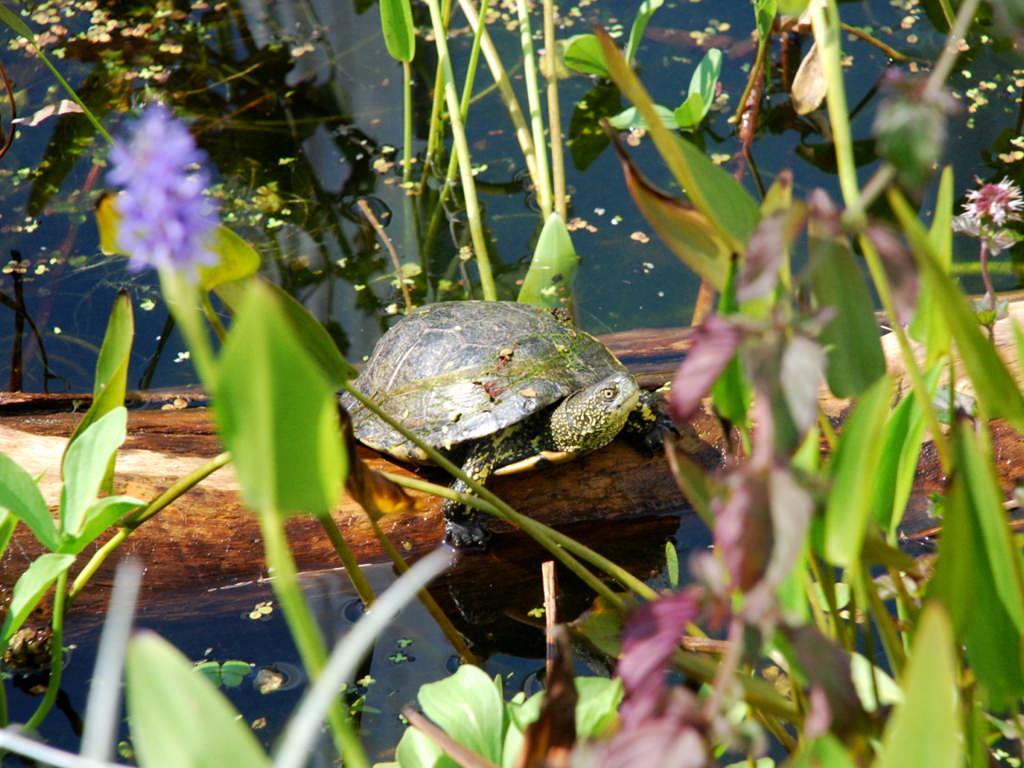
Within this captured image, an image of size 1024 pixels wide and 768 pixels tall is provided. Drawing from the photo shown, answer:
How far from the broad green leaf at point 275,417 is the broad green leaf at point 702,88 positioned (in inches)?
100

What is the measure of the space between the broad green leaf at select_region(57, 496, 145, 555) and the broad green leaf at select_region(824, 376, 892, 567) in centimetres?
85

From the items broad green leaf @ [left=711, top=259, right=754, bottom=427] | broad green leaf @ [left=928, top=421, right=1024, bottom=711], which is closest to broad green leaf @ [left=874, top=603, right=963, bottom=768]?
broad green leaf @ [left=928, top=421, right=1024, bottom=711]

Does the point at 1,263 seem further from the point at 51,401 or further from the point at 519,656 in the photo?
the point at 519,656

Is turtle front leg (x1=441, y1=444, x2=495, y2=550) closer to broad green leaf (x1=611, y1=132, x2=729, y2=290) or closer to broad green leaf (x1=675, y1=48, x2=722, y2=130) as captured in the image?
broad green leaf (x1=611, y1=132, x2=729, y2=290)

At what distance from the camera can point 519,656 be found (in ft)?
6.30

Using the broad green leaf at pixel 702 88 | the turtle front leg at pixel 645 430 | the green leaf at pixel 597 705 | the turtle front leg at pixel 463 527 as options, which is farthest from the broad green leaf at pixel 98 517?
the broad green leaf at pixel 702 88

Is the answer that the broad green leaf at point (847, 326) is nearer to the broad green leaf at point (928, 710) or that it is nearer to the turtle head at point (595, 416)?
the broad green leaf at point (928, 710)

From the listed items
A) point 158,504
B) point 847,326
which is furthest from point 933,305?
point 158,504

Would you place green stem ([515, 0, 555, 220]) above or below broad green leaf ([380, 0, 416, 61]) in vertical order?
below

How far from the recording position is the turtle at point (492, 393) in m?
2.03

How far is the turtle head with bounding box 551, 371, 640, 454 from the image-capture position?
2.00 meters

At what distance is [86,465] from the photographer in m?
1.20

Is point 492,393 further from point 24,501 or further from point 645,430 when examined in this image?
point 24,501

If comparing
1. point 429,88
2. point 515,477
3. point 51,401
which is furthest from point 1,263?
point 515,477
